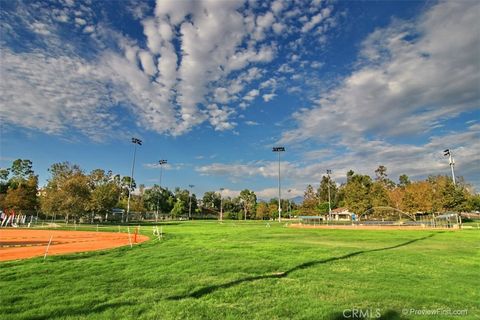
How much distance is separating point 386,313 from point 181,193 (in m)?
159

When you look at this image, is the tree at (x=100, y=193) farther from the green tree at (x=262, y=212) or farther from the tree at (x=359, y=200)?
the green tree at (x=262, y=212)

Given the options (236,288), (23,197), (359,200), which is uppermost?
(359,200)

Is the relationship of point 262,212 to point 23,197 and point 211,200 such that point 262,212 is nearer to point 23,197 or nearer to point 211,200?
point 211,200

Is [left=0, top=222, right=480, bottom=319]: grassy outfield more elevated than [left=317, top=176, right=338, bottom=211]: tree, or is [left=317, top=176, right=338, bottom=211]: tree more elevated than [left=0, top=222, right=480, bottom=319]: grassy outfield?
[left=317, top=176, right=338, bottom=211]: tree

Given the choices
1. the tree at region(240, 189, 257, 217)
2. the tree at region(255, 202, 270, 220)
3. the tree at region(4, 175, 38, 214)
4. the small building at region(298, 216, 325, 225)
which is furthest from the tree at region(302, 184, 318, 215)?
the tree at region(4, 175, 38, 214)

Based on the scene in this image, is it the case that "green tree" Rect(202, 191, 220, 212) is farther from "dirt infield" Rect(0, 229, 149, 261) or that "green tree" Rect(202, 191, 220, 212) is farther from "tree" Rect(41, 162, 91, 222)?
"dirt infield" Rect(0, 229, 149, 261)

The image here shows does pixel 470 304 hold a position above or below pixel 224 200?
below

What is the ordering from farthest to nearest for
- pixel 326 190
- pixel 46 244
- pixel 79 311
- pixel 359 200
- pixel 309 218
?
1. pixel 326 190
2. pixel 309 218
3. pixel 359 200
4. pixel 46 244
5. pixel 79 311

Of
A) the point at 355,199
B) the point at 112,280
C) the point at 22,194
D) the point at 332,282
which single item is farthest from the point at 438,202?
the point at 22,194

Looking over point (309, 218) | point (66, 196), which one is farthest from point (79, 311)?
point (309, 218)

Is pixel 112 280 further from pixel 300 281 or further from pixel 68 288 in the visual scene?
pixel 300 281

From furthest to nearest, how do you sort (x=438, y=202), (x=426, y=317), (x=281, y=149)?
(x=281, y=149), (x=438, y=202), (x=426, y=317)

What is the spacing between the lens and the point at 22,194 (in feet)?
252

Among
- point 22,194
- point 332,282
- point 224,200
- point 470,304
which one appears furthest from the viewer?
point 224,200
